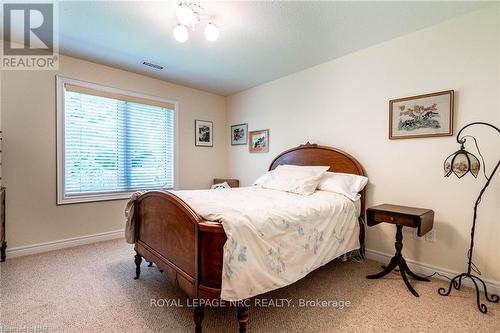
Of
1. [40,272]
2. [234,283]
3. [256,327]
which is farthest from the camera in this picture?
[40,272]

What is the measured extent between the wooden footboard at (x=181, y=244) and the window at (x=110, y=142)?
59.1 inches

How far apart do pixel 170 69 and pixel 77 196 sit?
2.12 metres

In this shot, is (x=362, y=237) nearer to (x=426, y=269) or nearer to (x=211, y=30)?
(x=426, y=269)

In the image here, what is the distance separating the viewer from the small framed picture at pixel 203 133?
432 cm

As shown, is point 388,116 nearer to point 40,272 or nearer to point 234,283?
point 234,283

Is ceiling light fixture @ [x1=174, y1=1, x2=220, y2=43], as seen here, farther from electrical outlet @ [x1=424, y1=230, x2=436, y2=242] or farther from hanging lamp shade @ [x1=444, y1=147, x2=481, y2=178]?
electrical outlet @ [x1=424, y1=230, x2=436, y2=242]

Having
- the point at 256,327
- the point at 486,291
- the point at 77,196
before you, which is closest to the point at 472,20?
the point at 486,291

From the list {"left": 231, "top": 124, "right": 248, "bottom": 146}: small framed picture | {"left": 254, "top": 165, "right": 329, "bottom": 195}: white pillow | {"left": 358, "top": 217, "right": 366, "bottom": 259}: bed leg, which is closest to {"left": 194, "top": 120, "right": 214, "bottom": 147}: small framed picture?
{"left": 231, "top": 124, "right": 248, "bottom": 146}: small framed picture

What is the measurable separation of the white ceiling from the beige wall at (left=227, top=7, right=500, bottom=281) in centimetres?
18

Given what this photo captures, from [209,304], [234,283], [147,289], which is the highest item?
[234,283]

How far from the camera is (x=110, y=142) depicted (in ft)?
11.1

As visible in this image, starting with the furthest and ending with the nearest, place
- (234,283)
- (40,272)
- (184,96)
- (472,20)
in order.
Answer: (184,96)
(40,272)
(472,20)
(234,283)

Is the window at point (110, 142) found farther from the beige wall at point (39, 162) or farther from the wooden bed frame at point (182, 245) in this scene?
the wooden bed frame at point (182, 245)

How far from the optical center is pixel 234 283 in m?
1.37
